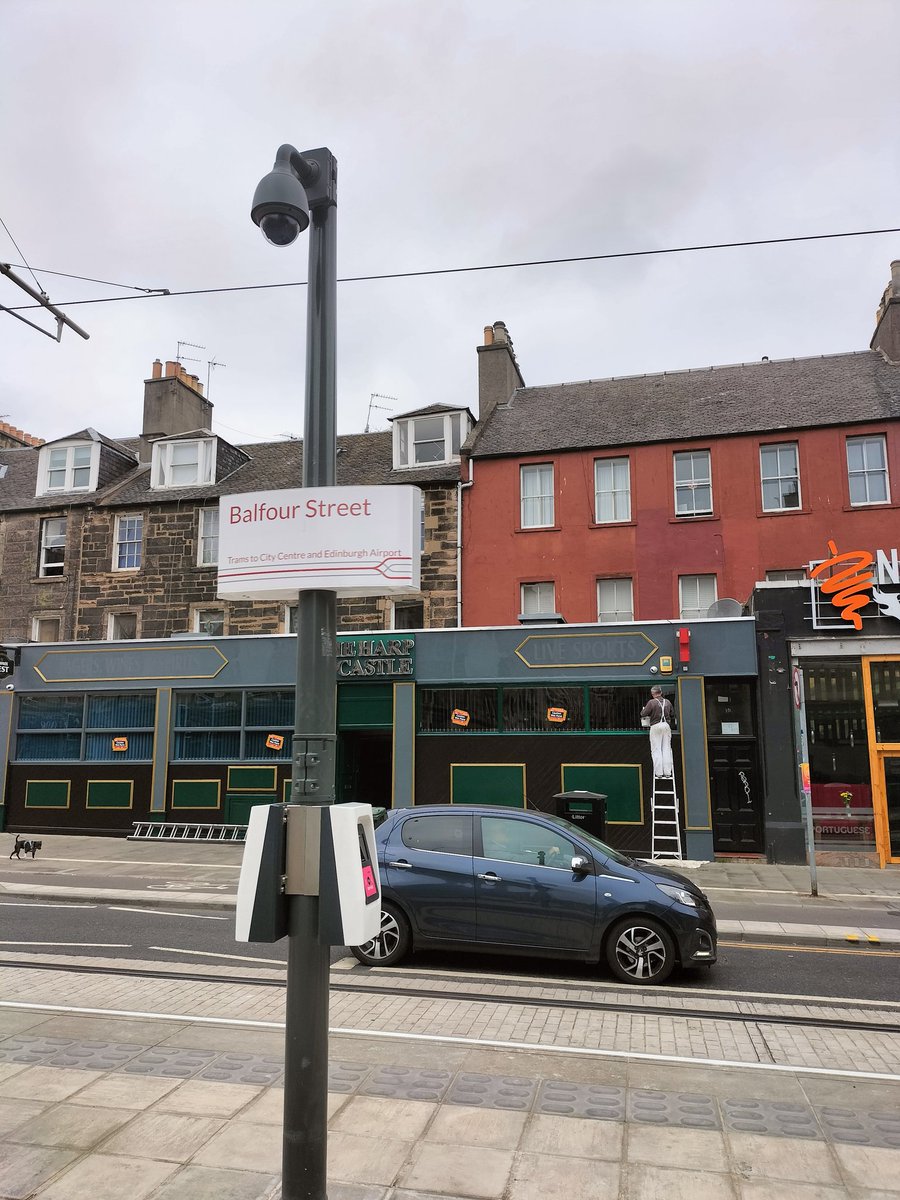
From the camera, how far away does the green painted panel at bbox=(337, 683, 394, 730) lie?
2136 cm

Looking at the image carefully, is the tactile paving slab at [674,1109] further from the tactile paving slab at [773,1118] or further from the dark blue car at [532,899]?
the dark blue car at [532,899]

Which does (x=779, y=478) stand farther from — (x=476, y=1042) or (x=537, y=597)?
(x=476, y=1042)

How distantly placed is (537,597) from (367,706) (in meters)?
5.32

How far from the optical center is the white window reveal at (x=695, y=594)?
22375 mm

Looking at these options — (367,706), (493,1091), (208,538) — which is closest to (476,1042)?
(493,1091)

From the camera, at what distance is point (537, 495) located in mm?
23812

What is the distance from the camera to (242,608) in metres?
24.8

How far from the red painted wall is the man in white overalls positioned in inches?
157

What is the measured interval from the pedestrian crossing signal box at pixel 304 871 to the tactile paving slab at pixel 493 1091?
220cm

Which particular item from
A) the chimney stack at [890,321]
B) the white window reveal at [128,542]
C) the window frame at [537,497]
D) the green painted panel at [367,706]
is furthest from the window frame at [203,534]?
the chimney stack at [890,321]

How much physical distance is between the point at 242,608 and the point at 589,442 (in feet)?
33.8

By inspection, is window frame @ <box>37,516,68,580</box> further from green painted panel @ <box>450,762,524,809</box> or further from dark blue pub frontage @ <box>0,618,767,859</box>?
green painted panel @ <box>450,762,524,809</box>

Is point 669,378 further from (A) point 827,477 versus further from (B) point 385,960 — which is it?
(B) point 385,960

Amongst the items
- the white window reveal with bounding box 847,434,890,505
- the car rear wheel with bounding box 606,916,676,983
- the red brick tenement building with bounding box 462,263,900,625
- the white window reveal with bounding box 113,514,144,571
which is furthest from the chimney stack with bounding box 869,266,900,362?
the white window reveal with bounding box 113,514,144,571
